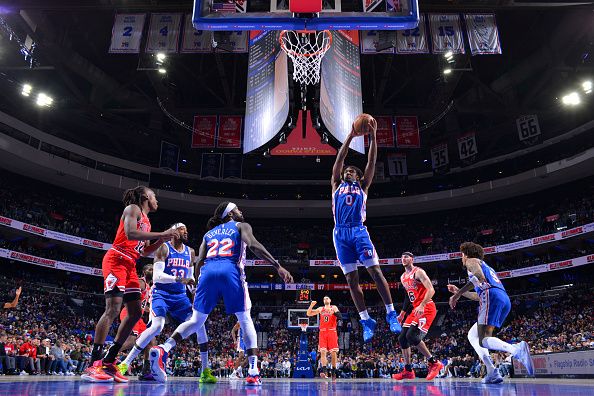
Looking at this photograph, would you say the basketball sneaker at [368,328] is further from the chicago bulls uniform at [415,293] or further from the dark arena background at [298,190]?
the chicago bulls uniform at [415,293]

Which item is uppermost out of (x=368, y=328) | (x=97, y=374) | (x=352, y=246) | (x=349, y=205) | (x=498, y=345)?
(x=349, y=205)

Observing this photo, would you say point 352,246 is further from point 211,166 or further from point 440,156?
point 440,156

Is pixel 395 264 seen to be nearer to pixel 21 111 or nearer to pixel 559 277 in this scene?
pixel 559 277

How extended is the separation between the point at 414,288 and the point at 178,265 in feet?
15.3

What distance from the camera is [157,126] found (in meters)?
29.8

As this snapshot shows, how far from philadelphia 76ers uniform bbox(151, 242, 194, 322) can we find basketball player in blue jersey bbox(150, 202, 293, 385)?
135cm

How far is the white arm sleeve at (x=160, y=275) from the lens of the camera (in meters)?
7.14

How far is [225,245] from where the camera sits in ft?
18.1

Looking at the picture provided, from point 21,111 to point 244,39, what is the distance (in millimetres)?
20437

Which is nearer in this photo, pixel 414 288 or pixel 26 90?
pixel 414 288

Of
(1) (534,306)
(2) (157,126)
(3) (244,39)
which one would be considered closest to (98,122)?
(2) (157,126)

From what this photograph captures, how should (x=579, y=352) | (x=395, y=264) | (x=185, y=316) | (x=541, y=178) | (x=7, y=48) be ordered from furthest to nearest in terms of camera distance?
(x=395, y=264) → (x=541, y=178) → (x=7, y=48) → (x=579, y=352) → (x=185, y=316)

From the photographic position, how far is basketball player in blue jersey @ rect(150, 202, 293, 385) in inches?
209

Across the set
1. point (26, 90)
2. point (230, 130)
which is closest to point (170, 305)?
point (230, 130)
